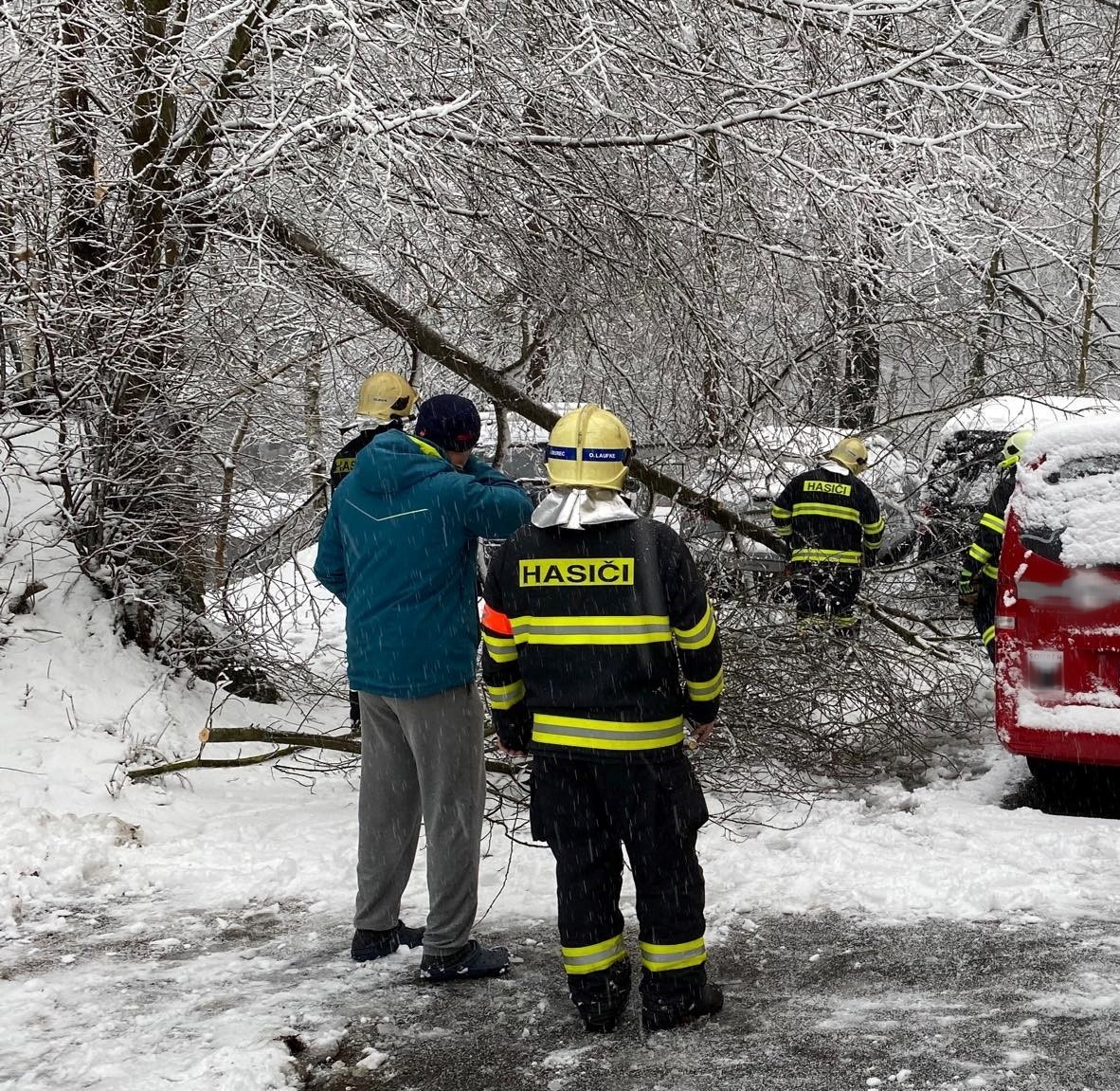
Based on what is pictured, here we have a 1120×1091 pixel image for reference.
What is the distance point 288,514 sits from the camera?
25.5 ft

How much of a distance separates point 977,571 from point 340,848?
11.8 feet

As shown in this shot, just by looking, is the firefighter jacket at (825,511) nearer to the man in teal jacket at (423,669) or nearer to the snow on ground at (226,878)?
the snow on ground at (226,878)

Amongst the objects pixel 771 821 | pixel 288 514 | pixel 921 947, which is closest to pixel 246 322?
pixel 288 514

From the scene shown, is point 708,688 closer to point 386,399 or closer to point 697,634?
point 697,634

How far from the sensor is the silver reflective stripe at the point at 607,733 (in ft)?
11.8

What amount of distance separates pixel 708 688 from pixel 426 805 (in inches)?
42.9

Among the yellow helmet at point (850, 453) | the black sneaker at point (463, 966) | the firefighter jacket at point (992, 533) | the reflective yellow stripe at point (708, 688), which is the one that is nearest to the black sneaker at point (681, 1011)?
the black sneaker at point (463, 966)

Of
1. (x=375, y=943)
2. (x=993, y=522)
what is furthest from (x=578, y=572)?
(x=993, y=522)

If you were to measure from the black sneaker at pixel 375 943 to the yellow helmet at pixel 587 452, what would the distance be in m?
1.72

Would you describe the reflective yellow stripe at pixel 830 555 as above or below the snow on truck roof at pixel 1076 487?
below

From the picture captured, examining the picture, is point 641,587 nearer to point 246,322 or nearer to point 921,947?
point 921,947

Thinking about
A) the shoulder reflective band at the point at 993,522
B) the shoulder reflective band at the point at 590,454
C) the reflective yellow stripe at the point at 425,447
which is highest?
the reflective yellow stripe at the point at 425,447

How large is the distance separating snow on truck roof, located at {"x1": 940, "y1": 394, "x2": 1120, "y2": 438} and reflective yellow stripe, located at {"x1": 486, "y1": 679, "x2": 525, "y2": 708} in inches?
184

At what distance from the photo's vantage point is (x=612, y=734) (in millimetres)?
3613
